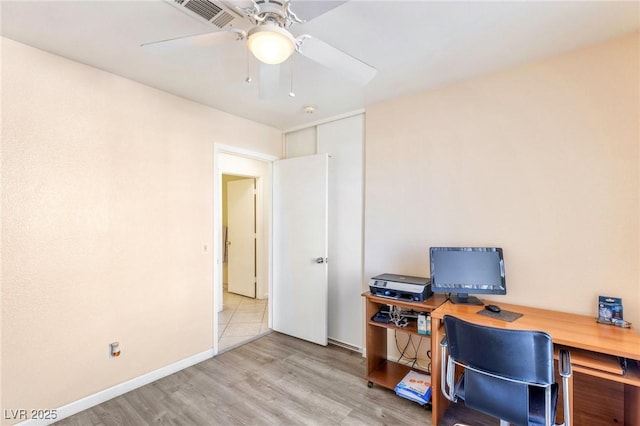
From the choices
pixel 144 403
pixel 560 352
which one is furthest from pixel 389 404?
pixel 144 403

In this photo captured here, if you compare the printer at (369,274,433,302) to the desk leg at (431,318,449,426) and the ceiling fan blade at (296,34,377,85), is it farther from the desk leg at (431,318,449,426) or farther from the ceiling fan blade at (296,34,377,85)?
the ceiling fan blade at (296,34,377,85)

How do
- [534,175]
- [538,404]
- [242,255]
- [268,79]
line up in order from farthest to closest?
[242,255] < [534,175] < [268,79] < [538,404]

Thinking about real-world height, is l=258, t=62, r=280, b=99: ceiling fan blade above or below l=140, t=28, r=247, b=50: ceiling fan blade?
below

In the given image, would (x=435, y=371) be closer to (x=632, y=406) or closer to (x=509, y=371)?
(x=509, y=371)

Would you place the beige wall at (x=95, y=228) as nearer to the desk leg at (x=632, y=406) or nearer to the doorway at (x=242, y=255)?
the doorway at (x=242, y=255)

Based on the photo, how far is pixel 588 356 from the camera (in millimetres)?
1519

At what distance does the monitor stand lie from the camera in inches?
84.0

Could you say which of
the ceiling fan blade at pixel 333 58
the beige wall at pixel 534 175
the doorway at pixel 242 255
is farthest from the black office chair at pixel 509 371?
the doorway at pixel 242 255

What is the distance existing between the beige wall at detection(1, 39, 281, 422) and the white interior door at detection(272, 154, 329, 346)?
2.92ft

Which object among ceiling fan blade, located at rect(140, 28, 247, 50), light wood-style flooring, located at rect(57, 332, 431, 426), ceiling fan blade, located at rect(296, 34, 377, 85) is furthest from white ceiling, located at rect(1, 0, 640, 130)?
light wood-style flooring, located at rect(57, 332, 431, 426)

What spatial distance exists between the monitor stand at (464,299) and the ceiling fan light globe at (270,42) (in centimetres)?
203

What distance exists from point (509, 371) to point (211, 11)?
2.32 meters

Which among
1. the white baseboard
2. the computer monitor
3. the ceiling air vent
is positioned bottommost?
the white baseboard

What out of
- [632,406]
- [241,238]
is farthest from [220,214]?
[632,406]
